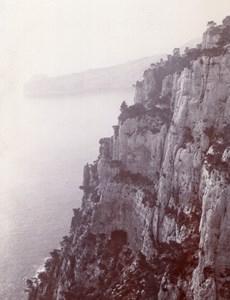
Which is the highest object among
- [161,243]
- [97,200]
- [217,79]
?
[217,79]

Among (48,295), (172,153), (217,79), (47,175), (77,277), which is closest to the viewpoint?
(217,79)

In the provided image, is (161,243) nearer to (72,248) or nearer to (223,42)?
(72,248)

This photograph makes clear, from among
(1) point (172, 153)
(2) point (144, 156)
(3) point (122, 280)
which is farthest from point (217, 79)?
(3) point (122, 280)

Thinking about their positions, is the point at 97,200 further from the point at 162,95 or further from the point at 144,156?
the point at 162,95

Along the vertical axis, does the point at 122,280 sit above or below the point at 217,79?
below

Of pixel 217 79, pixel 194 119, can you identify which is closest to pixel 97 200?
pixel 194 119

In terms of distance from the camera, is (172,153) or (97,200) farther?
(97,200)

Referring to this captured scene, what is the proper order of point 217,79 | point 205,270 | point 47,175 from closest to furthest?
point 205,270
point 217,79
point 47,175
